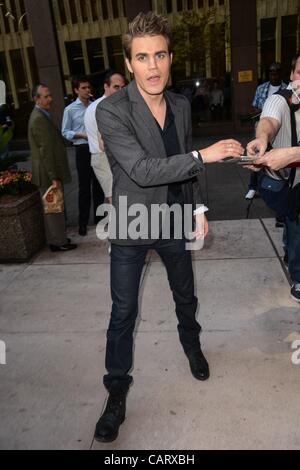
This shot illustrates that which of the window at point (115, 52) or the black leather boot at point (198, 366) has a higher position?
the window at point (115, 52)

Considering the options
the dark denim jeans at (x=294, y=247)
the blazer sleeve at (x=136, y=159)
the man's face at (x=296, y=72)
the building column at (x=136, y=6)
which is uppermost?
the building column at (x=136, y=6)

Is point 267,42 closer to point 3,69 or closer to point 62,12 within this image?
point 62,12

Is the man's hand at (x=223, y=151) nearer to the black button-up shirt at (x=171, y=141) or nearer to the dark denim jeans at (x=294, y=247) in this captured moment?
the black button-up shirt at (x=171, y=141)

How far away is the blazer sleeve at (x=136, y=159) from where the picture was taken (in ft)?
6.94

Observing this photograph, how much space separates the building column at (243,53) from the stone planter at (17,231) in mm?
8947

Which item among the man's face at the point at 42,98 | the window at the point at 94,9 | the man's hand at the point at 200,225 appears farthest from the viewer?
the window at the point at 94,9

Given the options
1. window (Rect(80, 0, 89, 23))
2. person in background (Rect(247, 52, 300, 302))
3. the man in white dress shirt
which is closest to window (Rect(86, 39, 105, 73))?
window (Rect(80, 0, 89, 23))

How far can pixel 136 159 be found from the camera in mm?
2164

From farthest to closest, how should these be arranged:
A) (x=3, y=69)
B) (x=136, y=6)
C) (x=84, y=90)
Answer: (x=3, y=69)
(x=136, y=6)
(x=84, y=90)

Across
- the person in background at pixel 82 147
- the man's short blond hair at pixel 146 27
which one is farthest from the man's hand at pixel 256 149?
the person in background at pixel 82 147

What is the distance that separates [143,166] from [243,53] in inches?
444

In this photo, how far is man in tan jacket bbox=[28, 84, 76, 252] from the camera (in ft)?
16.5

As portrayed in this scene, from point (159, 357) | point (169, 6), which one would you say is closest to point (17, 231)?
point (159, 357)
